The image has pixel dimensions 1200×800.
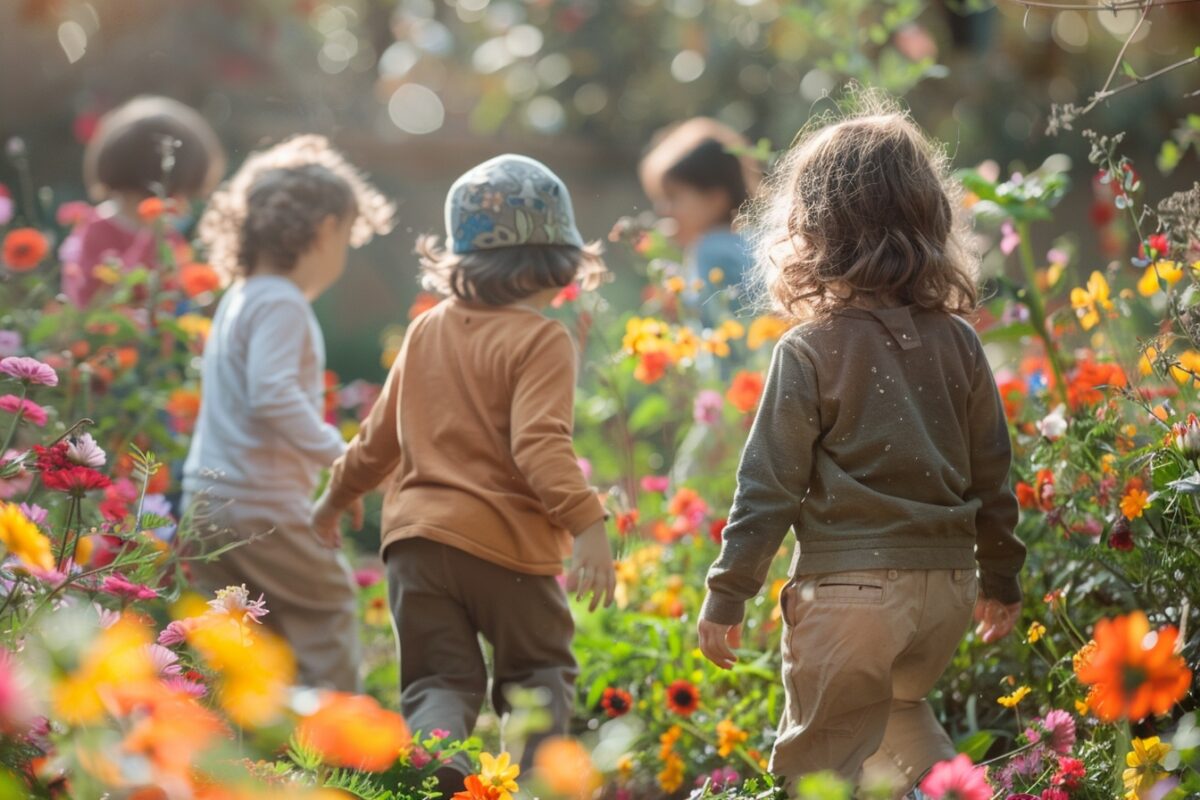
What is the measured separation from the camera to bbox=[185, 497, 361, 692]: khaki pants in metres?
3.12

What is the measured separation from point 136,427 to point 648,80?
602cm

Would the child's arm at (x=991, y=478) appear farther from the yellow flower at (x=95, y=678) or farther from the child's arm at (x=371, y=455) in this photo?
the yellow flower at (x=95, y=678)

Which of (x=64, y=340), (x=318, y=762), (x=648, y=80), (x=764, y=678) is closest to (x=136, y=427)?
(x=64, y=340)

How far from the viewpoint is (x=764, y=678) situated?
2.77 m

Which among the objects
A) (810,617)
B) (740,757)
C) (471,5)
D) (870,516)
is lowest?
(740,757)

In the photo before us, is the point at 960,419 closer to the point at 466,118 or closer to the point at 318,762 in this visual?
the point at 318,762

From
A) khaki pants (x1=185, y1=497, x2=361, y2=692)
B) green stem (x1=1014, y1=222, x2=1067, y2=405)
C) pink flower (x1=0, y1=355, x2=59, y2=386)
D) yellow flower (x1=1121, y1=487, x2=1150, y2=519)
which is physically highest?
pink flower (x1=0, y1=355, x2=59, y2=386)

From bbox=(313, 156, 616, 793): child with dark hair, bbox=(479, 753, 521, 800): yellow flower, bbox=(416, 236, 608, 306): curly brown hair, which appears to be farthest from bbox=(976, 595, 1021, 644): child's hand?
bbox=(416, 236, 608, 306): curly brown hair

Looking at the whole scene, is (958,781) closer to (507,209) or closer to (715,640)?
(715,640)

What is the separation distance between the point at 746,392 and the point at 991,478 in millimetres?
1093

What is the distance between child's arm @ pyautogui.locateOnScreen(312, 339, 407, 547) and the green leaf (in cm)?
119

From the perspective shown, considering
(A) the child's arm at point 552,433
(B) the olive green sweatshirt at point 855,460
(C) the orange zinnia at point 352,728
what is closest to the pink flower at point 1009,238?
(B) the olive green sweatshirt at point 855,460

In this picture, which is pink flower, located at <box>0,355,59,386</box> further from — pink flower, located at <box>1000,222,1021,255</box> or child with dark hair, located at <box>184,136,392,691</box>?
pink flower, located at <box>1000,222,1021,255</box>

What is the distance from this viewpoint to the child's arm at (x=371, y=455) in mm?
2670
